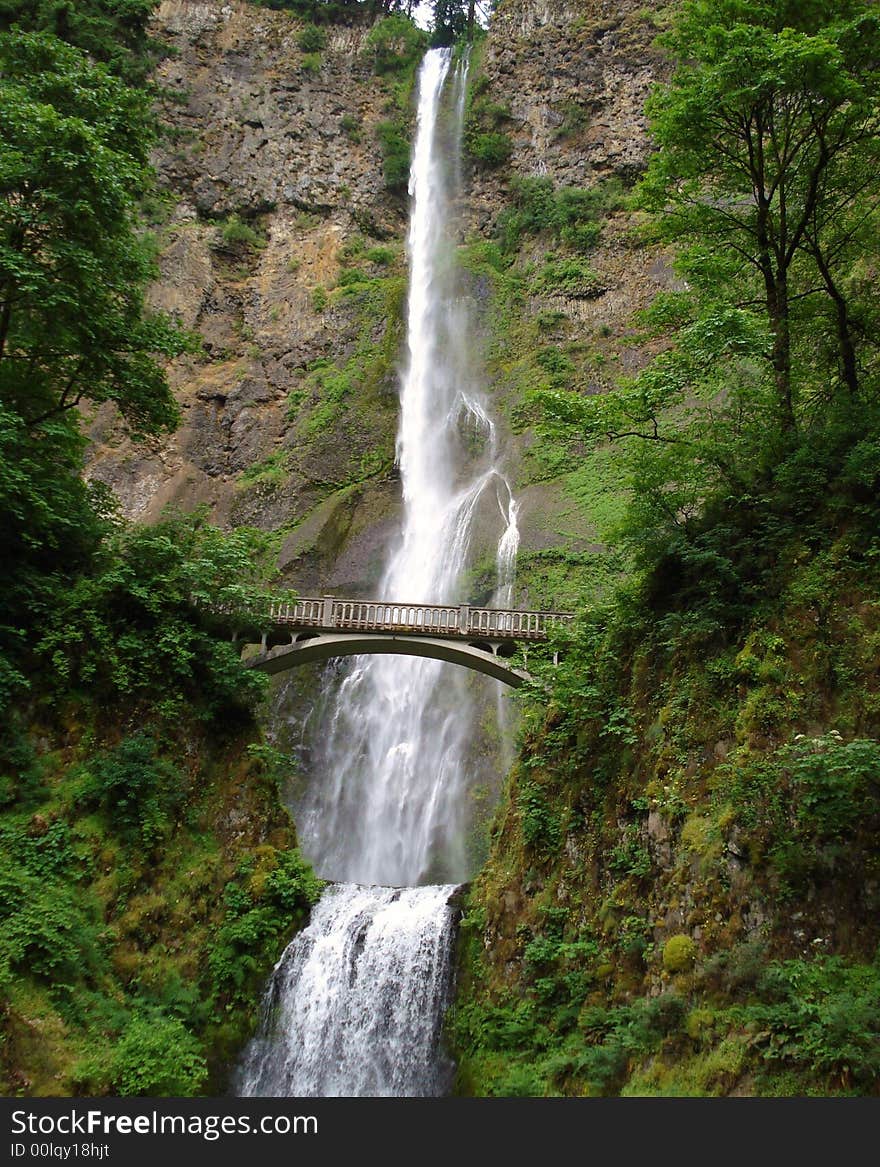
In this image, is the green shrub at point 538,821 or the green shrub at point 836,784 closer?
the green shrub at point 836,784

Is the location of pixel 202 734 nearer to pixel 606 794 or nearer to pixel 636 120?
pixel 606 794

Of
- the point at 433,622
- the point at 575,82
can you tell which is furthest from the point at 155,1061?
the point at 575,82

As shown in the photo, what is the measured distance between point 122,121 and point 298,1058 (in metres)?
15.0

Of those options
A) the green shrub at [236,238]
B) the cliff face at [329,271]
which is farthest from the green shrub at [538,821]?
the green shrub at [236,238]

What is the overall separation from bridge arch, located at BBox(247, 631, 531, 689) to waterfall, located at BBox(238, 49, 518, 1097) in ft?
14.8

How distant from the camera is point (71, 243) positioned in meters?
11.2

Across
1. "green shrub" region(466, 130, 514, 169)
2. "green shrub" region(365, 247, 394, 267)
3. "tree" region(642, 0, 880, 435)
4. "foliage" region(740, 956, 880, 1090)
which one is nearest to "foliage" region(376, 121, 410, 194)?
"green shrub" region(466, 130, 514, 169)

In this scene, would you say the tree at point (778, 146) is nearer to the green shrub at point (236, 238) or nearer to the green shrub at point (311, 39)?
the green shrub at point (236, 238)

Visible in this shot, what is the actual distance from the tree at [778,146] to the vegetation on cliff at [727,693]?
0.04 meters

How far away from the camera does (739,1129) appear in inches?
185

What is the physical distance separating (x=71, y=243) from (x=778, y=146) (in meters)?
9.89

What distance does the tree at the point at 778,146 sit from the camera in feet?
29.1

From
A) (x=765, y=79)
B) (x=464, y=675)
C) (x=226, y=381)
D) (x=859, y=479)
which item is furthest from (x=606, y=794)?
(x=226, y=381)

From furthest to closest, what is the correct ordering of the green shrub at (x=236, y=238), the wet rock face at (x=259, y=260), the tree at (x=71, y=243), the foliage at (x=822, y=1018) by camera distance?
the green shrub at (x=236, y=238), the wet rock face at (x=259, y=260), the tree at (x=71, y=243), the foliage at (x=822, y=1018)
